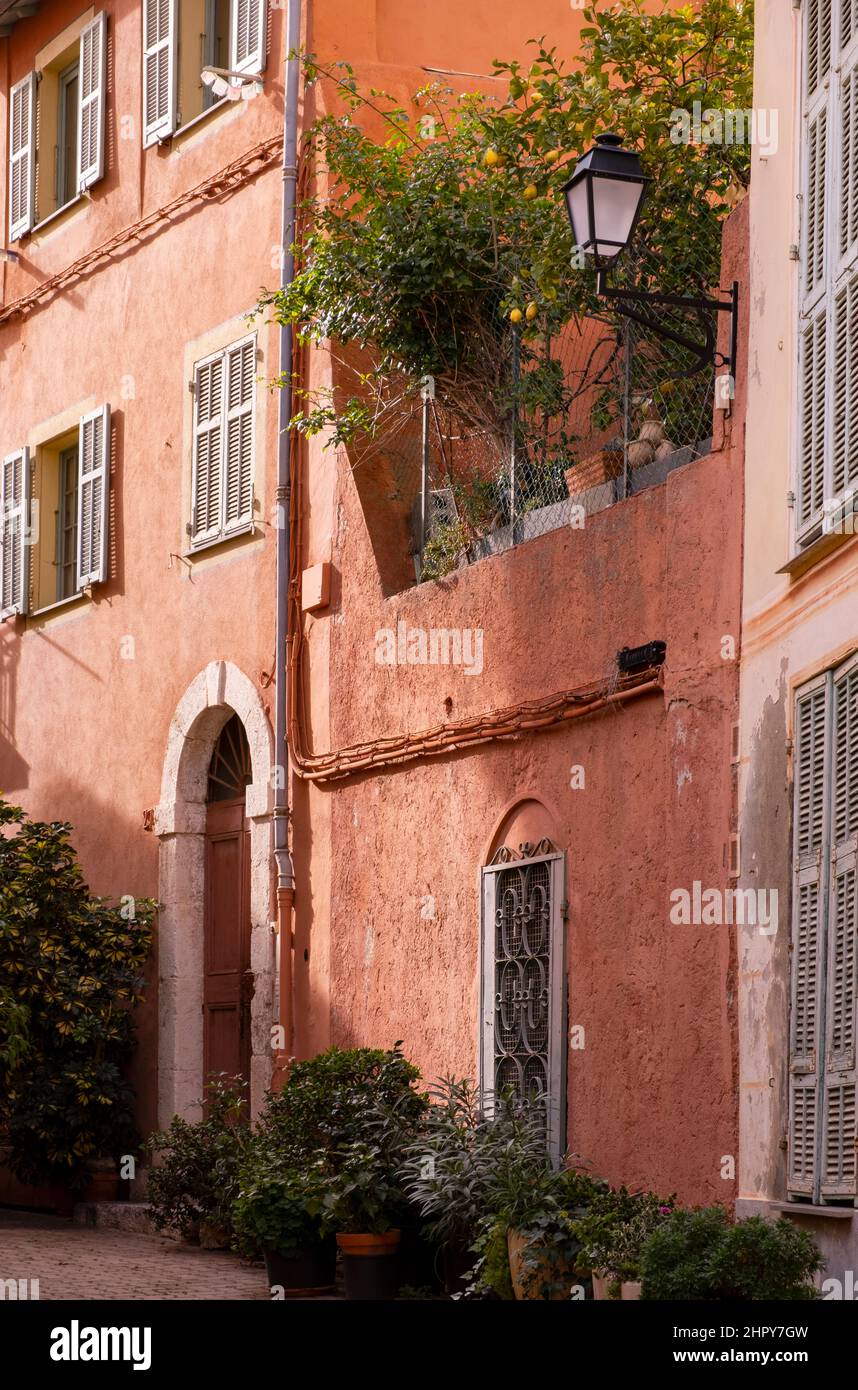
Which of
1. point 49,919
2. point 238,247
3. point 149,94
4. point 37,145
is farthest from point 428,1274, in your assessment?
point 37,145

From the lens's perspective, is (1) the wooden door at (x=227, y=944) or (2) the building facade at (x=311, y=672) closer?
(2) the building facade at (x=311, y=672)

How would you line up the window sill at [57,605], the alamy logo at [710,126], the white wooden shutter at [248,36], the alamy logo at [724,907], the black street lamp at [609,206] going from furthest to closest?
the window sill at [57,605]
the white wooden shutter at [248,36]
the alamy logo at [710,126]
the black street lamp at [609,206]
the alamy logo at [724,907]

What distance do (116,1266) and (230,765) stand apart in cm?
369

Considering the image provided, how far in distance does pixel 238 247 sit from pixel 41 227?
327 cm

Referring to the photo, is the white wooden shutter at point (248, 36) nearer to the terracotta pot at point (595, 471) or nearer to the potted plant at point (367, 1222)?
the terracotta pot at point (595, 471)

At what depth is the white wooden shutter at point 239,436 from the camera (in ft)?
42.5

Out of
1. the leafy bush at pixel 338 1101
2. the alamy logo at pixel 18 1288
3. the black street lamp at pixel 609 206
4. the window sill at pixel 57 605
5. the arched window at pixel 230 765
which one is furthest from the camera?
the window sill at pixel 57 605

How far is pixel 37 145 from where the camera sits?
52.4ft

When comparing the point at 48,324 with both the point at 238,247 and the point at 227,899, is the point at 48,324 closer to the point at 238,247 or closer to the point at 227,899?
the point at 238,247

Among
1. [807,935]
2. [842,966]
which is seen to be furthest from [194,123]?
[842,966]

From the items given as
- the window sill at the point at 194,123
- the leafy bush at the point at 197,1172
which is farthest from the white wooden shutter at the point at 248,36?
the leafy bush at the point at 197,1172

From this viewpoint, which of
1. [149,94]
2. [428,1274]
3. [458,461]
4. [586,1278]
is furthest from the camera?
[149,94]

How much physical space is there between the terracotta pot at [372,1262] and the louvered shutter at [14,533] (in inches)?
291

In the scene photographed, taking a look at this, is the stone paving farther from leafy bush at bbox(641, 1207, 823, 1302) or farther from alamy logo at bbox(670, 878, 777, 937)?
leafy bush at bbox(641, 1207, 823, 1302)
